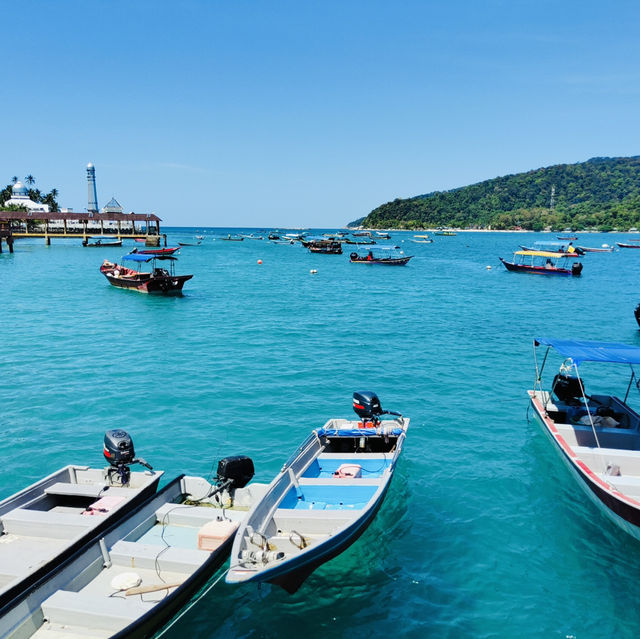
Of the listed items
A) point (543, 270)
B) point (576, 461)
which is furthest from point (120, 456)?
point (543, 270)

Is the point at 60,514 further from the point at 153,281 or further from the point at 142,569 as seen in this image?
the point at 153,281

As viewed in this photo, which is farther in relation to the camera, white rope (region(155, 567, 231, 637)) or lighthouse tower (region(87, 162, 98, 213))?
lighthouse tower (region(87, 162, 98, 213))

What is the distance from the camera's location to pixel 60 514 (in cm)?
898

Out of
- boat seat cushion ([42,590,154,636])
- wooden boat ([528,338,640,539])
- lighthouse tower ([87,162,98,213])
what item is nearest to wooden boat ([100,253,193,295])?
wooden boat ([528,338,640,539])

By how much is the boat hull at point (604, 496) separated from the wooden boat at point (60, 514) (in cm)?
863

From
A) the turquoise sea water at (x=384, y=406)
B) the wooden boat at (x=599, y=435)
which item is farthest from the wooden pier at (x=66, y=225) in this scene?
the wooden boat at (x=599, y=435)

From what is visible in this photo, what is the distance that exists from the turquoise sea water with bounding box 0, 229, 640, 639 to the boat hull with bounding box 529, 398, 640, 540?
51 cm

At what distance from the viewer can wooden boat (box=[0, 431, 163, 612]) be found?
24.8ft

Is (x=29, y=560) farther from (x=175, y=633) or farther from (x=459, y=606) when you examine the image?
(x=459, y=606)

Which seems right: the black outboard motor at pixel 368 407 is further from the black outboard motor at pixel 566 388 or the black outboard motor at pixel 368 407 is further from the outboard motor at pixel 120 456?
the black outboard motor at pixel 566 388

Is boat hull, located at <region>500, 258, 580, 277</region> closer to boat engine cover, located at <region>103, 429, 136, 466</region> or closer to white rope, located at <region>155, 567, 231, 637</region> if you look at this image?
boat engine cover, located at <region>103, 429, 136, 466</region>

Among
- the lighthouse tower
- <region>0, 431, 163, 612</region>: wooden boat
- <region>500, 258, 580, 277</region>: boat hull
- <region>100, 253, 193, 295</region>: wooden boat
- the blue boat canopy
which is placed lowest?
<region>0, 431, 163, 612</region>: wooden boat

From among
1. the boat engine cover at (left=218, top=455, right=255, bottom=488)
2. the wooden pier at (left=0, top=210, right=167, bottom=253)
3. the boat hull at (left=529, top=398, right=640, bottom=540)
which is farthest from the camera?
the wooden pier at (left=0, top=210, right=167, bottom=253)

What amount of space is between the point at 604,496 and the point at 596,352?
426 centimetres
